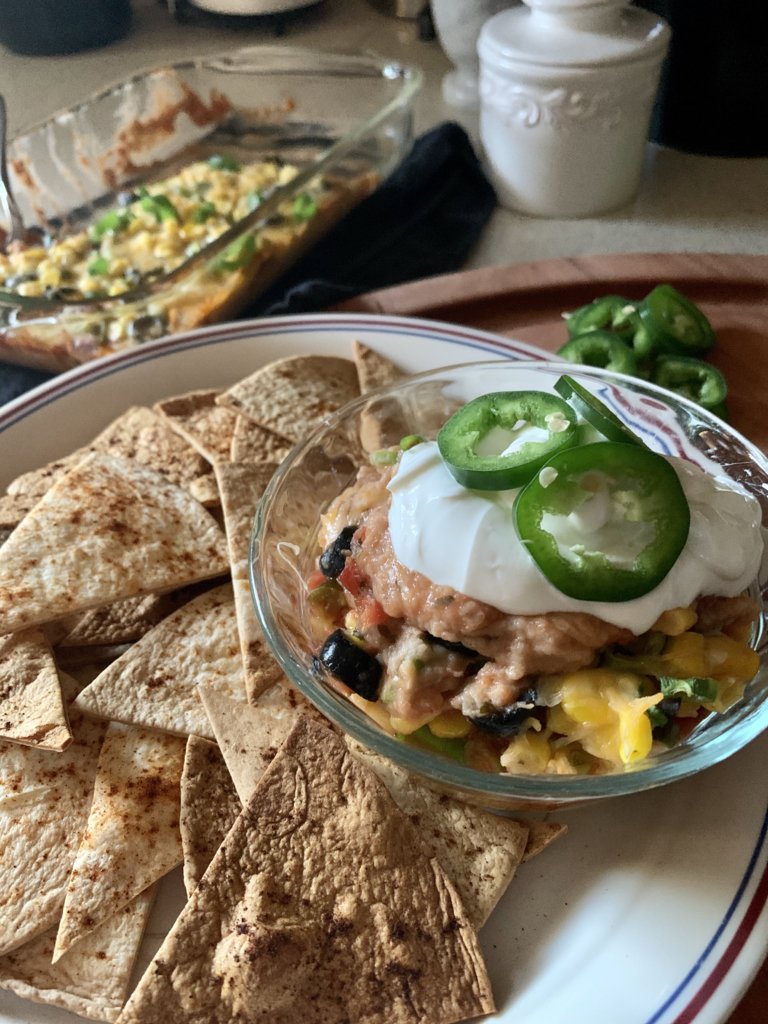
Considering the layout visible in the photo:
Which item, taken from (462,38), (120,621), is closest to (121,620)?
(120,621)

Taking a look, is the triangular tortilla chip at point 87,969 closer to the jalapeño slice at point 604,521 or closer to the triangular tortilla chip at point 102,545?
the triangular tortilla chip at point 102,545

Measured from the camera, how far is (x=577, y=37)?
2.95m

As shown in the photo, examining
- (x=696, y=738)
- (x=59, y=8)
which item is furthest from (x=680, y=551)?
(x=59, y=8)

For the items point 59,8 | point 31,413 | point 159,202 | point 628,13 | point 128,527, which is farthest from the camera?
point 59,8

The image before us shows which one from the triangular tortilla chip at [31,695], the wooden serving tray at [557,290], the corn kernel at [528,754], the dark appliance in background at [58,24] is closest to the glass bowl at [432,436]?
the corn kernel at [528,754]

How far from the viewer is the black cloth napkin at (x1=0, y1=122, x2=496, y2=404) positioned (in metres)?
3.12

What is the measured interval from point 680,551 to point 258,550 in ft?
2.63

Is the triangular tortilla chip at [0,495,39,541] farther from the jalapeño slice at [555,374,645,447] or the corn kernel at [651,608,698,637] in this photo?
the corn kernel at [651,608,698,637]

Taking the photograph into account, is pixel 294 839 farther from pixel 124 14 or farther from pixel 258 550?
pixel 124 14

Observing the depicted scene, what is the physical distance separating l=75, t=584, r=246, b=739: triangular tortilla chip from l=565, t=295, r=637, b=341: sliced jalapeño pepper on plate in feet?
4.26

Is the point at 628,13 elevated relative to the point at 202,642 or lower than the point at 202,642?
elevated

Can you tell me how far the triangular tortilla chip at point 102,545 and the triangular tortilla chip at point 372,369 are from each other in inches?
22.5

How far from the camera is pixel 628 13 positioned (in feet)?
10.0

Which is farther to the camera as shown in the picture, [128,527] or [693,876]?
[128,527]
